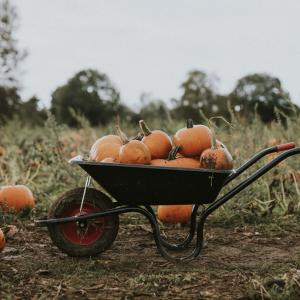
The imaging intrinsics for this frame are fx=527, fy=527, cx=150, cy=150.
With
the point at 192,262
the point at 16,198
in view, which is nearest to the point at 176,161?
the point at 192,262

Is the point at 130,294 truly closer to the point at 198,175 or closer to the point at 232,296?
the point at 232,296

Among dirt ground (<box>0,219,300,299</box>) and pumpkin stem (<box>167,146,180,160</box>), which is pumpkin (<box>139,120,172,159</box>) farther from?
dirt ground (<box>0,219,300,299</box>)

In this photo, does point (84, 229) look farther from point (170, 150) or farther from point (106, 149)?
point (170, 150)

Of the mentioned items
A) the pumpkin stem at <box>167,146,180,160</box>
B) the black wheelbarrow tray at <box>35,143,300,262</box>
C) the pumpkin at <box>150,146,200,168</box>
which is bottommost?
the black wheelbarrow tray at <box>35,143,300,262</box>

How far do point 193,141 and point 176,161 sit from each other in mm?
158

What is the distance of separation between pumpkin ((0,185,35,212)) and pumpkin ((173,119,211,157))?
1.92 m

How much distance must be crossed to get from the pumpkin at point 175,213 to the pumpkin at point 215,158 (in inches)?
47.2

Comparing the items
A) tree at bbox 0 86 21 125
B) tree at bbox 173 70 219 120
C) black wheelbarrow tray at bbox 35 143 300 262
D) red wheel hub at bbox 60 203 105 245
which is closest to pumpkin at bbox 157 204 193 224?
black wheelbarrow tray at bbox 35 143 300 262

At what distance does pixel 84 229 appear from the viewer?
3.20 m

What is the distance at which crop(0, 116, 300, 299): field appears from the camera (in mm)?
2490

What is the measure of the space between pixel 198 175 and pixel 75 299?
3.17 feet

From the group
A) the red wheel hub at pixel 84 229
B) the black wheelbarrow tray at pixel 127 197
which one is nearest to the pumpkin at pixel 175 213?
the black wheelbarrow tray at pixel 127 197

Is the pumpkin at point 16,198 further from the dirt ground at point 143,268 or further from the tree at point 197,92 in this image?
the tree at point 197,92

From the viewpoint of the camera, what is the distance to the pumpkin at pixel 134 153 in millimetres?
2990
